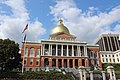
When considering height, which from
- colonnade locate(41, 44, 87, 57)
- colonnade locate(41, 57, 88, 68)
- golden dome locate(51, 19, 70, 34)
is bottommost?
colonnade locate(41, 57, 88, 68)

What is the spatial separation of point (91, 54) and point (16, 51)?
37.6m

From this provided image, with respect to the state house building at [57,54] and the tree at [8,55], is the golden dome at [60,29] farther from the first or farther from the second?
the tree at [8,55]

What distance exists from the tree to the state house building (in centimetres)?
1646

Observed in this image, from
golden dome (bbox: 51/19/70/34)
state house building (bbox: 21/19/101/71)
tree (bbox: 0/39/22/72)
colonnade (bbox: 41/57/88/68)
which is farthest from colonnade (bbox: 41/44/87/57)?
tree (bbox: 0/39/22/72)

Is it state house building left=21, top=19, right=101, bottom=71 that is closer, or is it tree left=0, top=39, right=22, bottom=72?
tree left=0, top=39, right=22, bottom=72

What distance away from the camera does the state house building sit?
227 ft

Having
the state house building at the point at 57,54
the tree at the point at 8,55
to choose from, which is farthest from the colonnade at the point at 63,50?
the tree at the point at 8,55

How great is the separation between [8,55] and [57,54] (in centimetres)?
2697

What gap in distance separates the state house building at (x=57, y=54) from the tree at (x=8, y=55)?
54.0ft

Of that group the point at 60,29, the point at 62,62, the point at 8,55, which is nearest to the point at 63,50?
the point at 62,62

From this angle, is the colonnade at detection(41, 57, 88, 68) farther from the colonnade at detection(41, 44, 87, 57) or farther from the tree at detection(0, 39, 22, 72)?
the tree at detection(0, 39, 22, 72)

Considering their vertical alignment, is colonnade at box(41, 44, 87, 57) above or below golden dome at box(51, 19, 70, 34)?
below

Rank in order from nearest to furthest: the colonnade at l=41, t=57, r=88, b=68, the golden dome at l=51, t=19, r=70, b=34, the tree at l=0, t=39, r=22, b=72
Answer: the tree at l=0, t=39, r=22, b=72
the colonnade at l=41, t=57, r=88, b=68
the golden dome at l=51, t=19, r=70, b=34

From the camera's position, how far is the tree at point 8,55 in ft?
153
